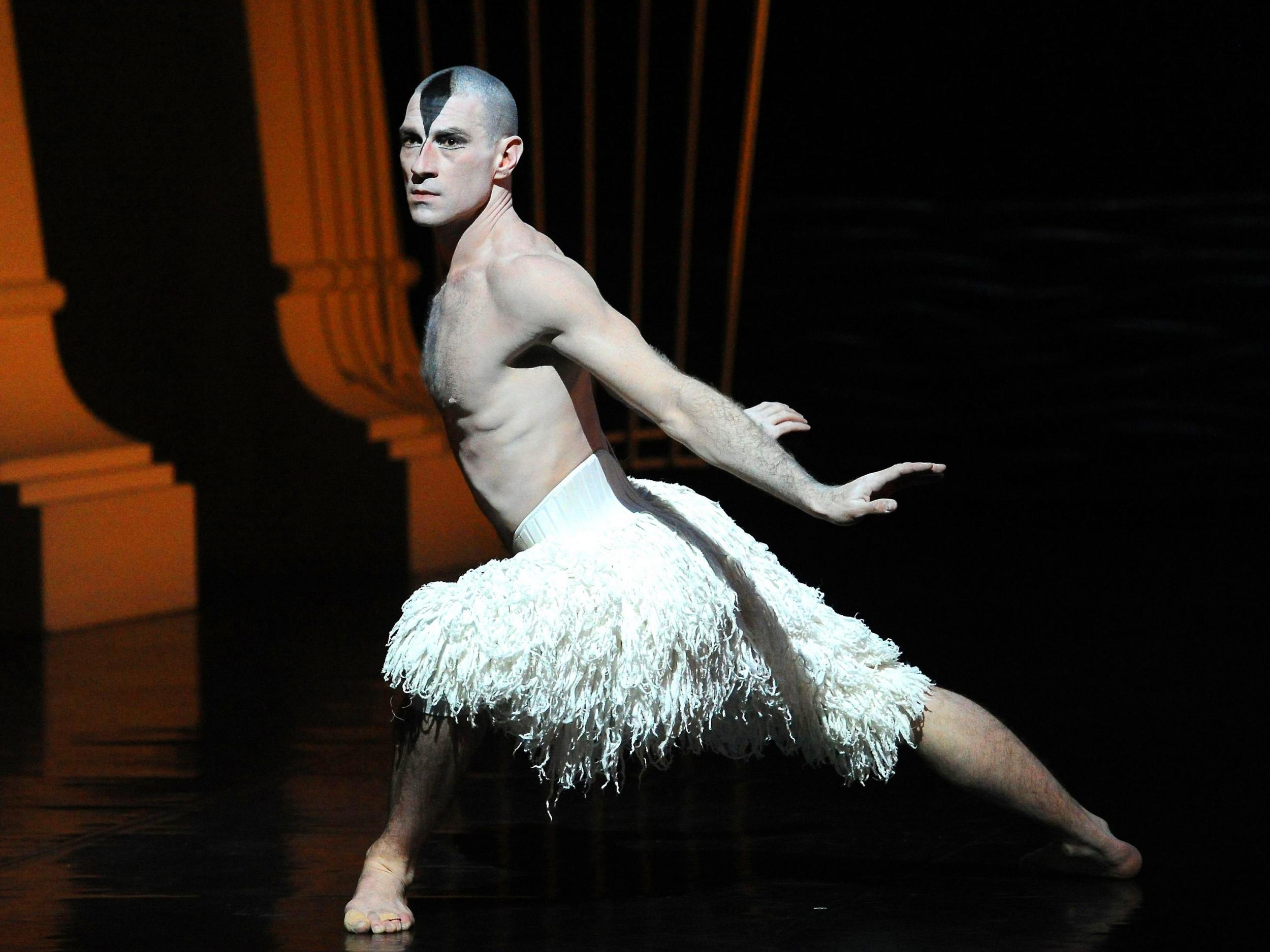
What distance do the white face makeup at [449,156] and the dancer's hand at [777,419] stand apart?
0.51m

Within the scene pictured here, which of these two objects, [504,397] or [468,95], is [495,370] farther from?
[468,95]

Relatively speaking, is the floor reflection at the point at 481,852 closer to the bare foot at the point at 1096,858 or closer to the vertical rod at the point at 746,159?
the bare foot at the point at 1096,858

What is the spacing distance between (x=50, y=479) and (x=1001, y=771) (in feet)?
11.3

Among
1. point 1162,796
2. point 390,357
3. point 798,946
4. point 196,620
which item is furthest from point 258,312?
point 798,946

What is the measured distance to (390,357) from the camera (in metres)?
7.55

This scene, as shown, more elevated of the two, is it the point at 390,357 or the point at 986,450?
the point at 390,357

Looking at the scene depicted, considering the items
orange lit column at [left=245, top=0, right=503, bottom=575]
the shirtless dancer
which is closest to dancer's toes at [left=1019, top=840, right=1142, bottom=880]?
the shirtless dancer

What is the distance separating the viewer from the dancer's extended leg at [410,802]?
308 cm

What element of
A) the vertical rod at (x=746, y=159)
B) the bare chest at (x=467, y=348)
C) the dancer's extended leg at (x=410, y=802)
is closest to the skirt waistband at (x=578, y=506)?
the bare chest at (x=467, y=348)

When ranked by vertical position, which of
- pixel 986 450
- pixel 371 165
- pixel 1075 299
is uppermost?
pixel 371 165

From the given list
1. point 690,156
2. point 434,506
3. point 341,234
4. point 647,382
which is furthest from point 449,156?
point 341,234

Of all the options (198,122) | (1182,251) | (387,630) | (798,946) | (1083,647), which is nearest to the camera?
(798,946)

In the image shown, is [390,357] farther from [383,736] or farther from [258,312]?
[383,736]

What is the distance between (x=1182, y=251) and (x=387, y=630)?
4.20m
